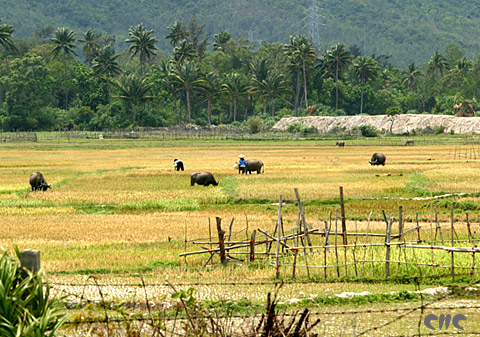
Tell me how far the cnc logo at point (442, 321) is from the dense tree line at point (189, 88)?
331 feet

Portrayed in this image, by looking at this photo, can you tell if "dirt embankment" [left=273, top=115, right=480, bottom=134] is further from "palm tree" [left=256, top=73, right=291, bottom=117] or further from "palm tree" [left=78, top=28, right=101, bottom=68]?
"palm tree" [left=78, top=28, right=101, bottom=68]

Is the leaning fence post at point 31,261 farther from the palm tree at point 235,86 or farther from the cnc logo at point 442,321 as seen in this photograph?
the palm tree at point 235,86

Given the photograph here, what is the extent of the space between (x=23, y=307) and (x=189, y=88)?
116831 mm

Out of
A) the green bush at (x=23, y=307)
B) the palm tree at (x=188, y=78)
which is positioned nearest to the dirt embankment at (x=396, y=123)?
the palm tree at (x=188, y=78)

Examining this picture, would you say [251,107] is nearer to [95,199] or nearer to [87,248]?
[95,199]

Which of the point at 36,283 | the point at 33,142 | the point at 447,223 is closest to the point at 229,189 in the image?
the point at 447,223

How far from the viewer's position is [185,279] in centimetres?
1405

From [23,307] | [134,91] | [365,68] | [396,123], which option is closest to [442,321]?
[23,307]

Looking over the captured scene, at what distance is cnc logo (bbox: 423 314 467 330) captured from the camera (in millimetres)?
10984

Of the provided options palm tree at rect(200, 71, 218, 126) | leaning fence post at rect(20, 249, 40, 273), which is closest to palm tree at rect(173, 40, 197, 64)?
palm tree at rect(200, 71, 218, 126)

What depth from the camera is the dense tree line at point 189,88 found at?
120625 millimetres

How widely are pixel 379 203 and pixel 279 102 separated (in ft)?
393

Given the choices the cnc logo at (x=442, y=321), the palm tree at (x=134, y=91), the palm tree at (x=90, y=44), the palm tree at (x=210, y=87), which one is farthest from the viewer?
the palm tree at (x=90, y=44)

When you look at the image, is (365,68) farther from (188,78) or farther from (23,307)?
(23,307)
